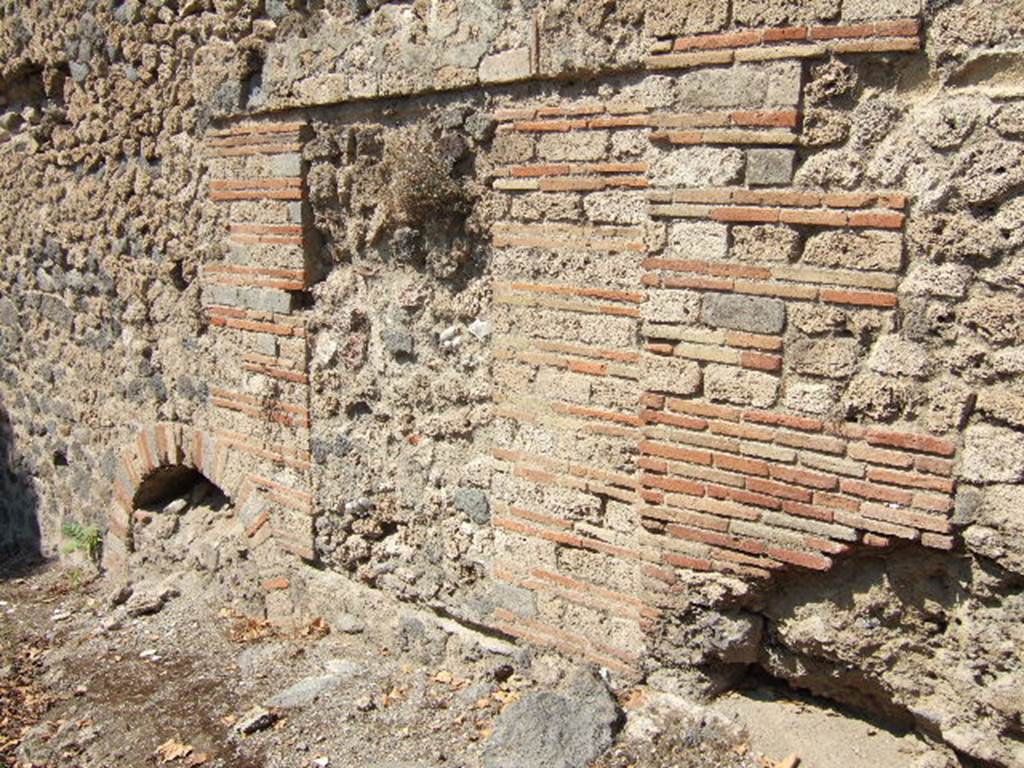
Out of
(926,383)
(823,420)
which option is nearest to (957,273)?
(926,383)

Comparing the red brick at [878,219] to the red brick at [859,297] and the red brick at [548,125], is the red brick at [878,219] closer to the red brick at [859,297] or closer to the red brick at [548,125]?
the red brick at [859,297]

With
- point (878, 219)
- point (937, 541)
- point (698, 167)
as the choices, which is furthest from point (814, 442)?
point (698, 167)

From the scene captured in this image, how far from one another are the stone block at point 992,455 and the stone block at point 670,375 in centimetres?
84

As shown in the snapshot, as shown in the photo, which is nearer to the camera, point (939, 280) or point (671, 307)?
point (939, 280)

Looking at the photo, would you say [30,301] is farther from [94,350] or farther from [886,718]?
[886,718]

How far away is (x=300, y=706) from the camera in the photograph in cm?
415

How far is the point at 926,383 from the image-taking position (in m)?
2.91

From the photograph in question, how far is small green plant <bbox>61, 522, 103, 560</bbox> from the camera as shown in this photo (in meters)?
6.28

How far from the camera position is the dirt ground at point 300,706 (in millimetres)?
3439

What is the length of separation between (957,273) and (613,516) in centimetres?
145

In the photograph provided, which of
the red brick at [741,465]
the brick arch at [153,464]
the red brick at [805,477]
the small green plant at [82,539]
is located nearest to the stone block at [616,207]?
the red brick at [741,465]

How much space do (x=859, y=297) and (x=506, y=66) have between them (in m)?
1.55

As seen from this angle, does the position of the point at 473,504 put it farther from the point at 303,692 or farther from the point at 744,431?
the point at 744,431

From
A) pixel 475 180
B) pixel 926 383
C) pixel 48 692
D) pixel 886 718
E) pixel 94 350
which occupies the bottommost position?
pixel 48 692
